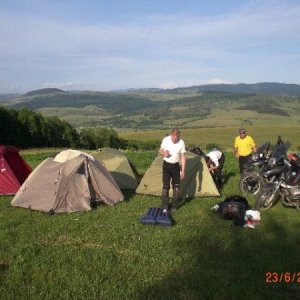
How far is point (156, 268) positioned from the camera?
7262 mm

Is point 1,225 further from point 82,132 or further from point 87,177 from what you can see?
point 82,132

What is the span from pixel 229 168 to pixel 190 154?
595 centimetres

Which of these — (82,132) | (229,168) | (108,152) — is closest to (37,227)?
(108,152)

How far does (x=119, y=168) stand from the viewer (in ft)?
49.2

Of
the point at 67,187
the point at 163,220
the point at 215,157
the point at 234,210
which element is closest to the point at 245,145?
the point at 215,157

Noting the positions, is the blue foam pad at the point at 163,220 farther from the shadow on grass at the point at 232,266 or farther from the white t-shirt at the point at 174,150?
the white t-shirt at the point at 174,150

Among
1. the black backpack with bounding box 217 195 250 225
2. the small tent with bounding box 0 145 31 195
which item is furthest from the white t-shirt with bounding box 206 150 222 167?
the small tent with bounding box 0 145 31 195

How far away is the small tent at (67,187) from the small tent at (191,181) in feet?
5.26

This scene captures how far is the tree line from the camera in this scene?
57094mm

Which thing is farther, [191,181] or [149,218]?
[191,181]
